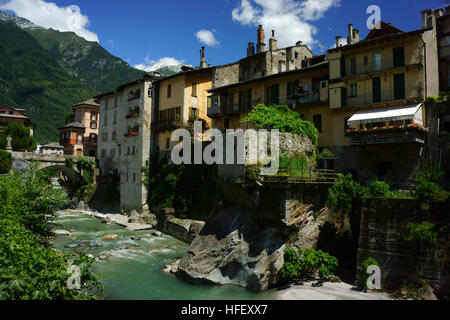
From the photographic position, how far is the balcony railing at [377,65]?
24.6 meters

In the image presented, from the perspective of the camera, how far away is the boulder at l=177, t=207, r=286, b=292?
63.5 ft

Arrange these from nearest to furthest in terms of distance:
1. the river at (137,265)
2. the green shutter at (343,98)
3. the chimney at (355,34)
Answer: the river at (137,265) < the green shutter at (343,98) < the chimney at (355,34)

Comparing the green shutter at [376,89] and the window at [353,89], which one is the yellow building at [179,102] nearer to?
the window at [353,89]

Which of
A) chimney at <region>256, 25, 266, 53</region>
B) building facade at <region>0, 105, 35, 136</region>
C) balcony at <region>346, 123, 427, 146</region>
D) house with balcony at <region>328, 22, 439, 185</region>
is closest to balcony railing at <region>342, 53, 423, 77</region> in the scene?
house with balcony at <region>328, 22, 439, 185</region>

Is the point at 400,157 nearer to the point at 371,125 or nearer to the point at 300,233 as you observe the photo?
the point at 371,125

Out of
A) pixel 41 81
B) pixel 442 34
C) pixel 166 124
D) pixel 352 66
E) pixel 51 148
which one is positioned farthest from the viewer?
pixel 41 81

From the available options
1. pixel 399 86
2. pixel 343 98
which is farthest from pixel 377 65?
pixel 343 98

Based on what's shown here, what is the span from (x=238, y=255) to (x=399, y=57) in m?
19.8

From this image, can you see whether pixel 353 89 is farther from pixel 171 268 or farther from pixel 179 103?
pixel 179 103

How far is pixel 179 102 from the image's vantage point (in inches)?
1625

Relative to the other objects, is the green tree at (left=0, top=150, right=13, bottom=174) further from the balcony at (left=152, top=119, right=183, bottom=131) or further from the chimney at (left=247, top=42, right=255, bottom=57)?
the chimney at (left=247, top=42, right=255, bottom=57)

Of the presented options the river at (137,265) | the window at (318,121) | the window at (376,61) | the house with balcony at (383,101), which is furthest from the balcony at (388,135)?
the river at (137,265)

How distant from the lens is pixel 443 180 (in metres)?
23.7

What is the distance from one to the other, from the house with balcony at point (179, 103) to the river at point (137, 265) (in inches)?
516
